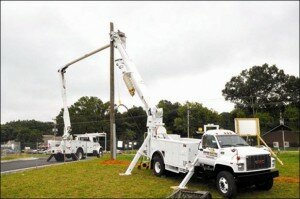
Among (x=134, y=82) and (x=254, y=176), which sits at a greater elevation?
(x=134, y=82)

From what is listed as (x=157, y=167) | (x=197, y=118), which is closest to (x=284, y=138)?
(x=197, y=118)

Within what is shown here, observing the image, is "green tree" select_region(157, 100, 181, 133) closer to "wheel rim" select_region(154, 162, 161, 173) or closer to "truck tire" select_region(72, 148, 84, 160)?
"truck tire" select_region(72, 148, 84, 160)

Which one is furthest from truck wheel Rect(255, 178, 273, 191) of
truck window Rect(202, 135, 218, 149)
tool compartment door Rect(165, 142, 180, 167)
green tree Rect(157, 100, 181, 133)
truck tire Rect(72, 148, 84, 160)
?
green tree Rect(157, 100, 181, 133)

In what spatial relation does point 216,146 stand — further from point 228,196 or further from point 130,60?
point 130,60

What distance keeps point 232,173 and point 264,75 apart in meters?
71.5

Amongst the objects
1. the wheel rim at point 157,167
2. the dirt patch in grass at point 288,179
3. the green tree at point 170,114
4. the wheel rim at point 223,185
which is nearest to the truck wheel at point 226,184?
the wheel rim at point 223,185

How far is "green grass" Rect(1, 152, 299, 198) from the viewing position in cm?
1277

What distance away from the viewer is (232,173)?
497 inches

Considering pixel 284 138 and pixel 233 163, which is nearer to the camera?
pixel 233 163

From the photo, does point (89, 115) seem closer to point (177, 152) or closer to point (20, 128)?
point (20, 128)

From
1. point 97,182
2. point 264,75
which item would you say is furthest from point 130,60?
point 264,75

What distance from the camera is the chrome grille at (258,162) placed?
12.5 metres

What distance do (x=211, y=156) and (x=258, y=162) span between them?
189 centimetres

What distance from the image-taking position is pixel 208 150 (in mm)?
13984
